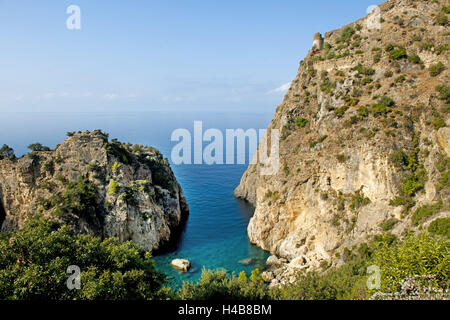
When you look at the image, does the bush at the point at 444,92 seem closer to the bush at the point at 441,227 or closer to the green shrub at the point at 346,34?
the bush at the point at 441,227

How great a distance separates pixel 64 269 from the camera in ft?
50.8

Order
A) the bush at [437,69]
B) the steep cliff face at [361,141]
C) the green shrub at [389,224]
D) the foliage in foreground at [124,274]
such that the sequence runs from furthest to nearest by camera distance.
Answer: the bush at [437,69]
the steep cliff face at [361,141]
the green shrub at [389,224]
the foliage in foreground at [124,274]

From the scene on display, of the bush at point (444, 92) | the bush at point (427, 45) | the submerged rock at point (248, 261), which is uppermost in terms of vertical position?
the bush at point (427, 45)

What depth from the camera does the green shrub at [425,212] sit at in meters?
25.3

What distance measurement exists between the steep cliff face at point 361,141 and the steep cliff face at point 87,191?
16752mm

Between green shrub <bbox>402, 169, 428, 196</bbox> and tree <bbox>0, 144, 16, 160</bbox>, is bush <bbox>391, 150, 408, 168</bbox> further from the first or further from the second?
tree <bbox>0, 144, 16, 160</bbox>

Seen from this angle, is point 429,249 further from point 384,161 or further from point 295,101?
point 295,101

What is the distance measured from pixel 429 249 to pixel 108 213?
36759mm

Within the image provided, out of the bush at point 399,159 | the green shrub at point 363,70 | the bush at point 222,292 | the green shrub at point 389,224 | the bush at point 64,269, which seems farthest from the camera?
the green shrub at point 363,70

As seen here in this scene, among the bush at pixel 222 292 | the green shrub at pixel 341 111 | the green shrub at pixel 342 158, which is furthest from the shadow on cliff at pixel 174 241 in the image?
the green shrub at pixel 341 111

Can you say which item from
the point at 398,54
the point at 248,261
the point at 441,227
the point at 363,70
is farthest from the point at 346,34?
the point at 248,261

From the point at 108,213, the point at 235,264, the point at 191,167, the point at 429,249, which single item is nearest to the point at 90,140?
the point at 108,213

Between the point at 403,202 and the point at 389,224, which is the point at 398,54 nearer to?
the point at 403,202
